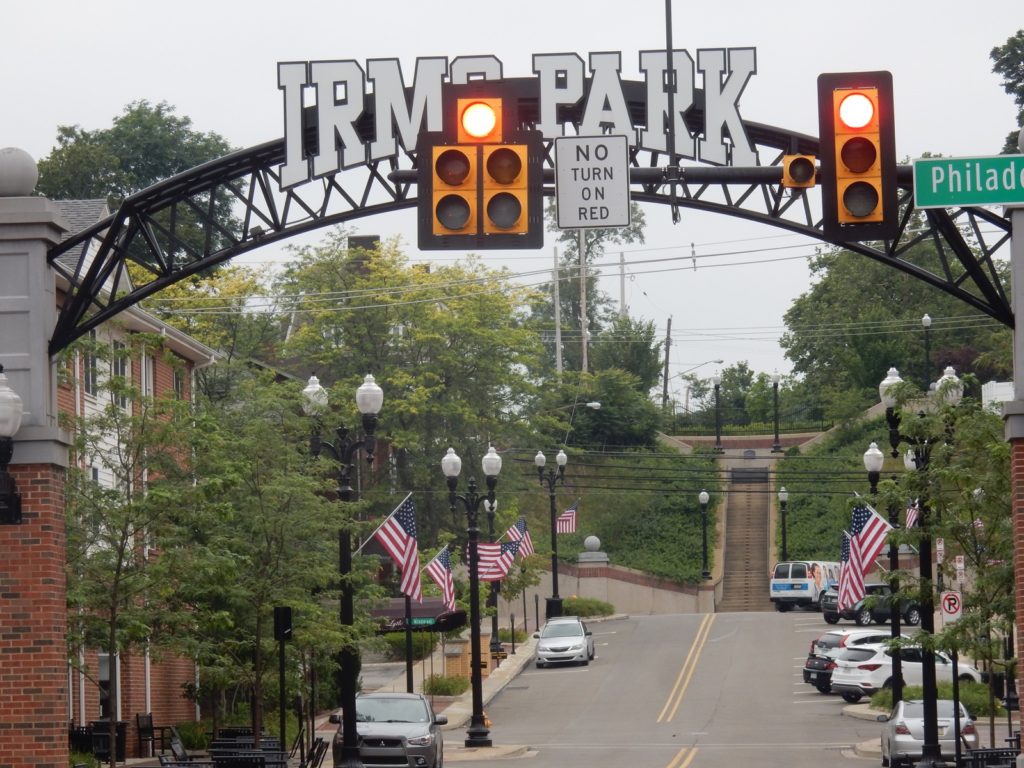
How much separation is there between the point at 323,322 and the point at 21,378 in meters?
47.0

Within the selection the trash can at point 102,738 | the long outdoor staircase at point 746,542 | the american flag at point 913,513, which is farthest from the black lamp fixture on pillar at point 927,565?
the long outdoor staircase at point 746,542

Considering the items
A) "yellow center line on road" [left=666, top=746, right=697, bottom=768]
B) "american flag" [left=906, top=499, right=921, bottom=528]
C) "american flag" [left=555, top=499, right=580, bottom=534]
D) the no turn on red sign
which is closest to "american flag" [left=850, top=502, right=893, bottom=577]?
"american flag" [left=906, top=499, right=921, bottom=528]

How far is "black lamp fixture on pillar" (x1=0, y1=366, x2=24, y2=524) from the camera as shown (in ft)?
52.0

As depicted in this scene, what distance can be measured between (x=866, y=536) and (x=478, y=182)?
67.3 ft

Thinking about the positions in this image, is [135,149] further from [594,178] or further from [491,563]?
[594,178]

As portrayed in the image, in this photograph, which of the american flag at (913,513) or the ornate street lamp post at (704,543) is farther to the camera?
the ornate street lamp post at (704,543)

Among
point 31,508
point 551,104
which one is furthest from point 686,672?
point 31,508

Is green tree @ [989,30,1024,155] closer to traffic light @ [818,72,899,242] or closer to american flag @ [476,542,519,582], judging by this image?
american flag @ [476,542,519,582]

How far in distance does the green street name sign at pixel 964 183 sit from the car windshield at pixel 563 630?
38.0m

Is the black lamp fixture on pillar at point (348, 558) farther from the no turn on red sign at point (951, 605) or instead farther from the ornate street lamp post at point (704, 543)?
the ornate street lamp post at point (704, 543)

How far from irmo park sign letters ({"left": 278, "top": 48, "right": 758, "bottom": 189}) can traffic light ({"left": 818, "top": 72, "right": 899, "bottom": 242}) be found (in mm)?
3693

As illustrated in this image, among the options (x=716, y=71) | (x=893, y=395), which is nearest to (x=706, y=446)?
(x=893, y=395)

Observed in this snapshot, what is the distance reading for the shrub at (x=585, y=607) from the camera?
6681 centimetres

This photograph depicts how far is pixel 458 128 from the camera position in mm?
14039
